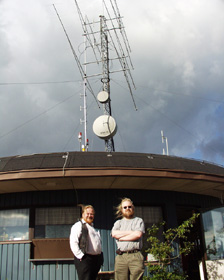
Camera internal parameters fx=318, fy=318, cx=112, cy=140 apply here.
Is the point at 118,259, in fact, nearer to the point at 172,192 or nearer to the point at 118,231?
the point at 118,231

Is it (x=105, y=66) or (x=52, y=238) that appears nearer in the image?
(x=52, y=238)

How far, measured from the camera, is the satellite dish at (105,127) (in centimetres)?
1070

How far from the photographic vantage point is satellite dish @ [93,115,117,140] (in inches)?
421

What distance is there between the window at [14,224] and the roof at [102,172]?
650mm

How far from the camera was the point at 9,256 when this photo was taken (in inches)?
322

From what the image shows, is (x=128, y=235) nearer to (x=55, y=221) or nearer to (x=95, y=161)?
(x=95, y=161)

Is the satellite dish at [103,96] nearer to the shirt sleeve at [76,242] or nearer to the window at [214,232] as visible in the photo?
the window at [214,232]

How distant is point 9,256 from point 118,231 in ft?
17.4

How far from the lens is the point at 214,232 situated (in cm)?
905

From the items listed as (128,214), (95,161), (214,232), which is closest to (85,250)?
(128,214)

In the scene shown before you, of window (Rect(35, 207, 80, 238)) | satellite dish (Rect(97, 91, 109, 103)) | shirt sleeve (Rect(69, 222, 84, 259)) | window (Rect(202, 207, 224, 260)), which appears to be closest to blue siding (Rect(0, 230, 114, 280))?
window (Rect(35, 207, 80, 238))

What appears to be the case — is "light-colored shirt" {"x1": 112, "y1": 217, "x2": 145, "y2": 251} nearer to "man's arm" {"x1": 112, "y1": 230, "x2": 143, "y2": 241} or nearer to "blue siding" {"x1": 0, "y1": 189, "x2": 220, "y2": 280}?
"man's arm" {"x1": 112, "y1": 230, "x2": 143, "y2": 241}

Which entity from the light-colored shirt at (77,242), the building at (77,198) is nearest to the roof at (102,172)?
the building at (77,198)

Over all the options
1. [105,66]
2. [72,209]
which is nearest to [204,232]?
[72,209]
